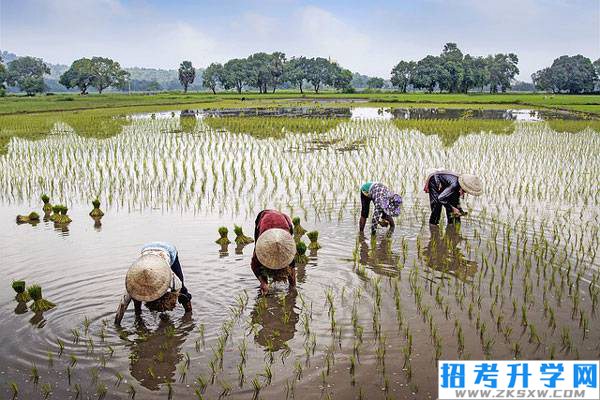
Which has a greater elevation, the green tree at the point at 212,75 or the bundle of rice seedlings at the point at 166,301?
the green tree at the point at 212,75

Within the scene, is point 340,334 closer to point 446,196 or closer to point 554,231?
point 446,196

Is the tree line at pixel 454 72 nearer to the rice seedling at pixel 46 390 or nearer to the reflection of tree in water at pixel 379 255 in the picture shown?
the reflection of tree in water at pixel 379 255

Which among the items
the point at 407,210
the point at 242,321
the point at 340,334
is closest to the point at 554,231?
the point at 407,210

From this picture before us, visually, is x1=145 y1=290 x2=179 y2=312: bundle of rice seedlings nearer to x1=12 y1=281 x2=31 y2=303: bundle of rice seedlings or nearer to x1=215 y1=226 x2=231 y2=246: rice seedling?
x1=12 y1=281 x2=31 y2=303: bundle of rice seedlings

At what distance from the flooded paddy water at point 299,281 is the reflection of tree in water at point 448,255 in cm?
3

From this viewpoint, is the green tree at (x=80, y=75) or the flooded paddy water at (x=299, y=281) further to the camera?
the green tree at (x=80, y=75)

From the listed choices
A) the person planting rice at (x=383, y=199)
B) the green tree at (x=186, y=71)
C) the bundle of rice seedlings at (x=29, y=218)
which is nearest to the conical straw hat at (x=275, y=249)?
the person planting rice at (x=383, y=199)

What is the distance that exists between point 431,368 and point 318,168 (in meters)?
8.32

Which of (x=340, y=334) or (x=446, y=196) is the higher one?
(x=446, y=196)

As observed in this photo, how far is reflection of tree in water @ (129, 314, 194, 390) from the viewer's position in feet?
13.4

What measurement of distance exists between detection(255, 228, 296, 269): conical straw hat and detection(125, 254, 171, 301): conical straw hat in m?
0.87

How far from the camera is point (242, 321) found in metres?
4.94

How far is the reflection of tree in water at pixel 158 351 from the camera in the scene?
408 centimetres

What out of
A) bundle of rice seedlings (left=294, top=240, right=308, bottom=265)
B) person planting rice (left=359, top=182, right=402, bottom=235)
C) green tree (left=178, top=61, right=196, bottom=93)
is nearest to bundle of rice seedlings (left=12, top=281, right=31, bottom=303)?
bundle of rice seedlings (left=294, top=240, right=308, bottom=265)
